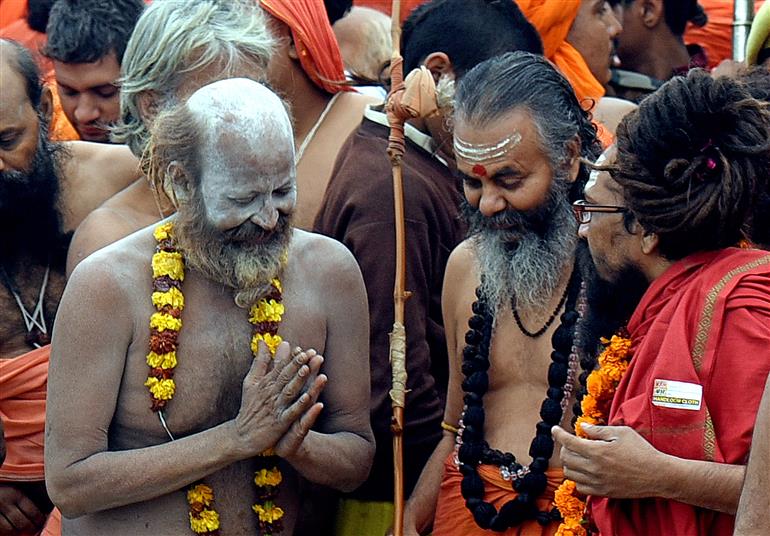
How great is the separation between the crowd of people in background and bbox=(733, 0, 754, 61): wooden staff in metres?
0.96

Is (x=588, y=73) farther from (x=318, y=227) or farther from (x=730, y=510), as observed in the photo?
(x=730, y=510)

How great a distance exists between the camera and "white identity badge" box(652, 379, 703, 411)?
10.9 ft

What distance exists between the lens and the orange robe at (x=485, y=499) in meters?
4.01

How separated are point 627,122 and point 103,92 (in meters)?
2.61

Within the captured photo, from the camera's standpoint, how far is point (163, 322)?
3.82 metres

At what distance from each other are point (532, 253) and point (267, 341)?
0.87m

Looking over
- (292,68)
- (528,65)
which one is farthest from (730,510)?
(292,68)

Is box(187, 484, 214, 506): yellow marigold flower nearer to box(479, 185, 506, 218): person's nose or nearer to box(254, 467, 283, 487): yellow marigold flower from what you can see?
box(254, 467, 283, 487): yellow marigold flower

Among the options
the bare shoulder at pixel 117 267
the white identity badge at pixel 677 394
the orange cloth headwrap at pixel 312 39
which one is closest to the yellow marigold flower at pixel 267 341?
the bare shoulder at pixel 117 267

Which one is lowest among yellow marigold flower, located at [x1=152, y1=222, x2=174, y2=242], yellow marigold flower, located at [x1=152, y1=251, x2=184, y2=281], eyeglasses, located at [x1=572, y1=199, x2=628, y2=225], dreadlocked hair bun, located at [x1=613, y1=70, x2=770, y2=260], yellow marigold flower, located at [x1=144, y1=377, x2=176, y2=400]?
yellow marigold flower, located at [x1=144, y1=377, x2=176, y2=400]

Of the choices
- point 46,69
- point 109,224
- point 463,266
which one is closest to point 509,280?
point 463,266

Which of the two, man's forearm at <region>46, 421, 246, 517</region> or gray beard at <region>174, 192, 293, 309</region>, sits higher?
gray beard at <region>174, 192, 293, 309</region>

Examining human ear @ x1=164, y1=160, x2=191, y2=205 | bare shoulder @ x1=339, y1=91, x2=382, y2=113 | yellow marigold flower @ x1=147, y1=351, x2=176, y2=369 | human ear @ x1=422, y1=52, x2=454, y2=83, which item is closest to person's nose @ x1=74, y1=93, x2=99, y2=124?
bare shoulder @ x1=339, y1=91, x2=382, y2=113

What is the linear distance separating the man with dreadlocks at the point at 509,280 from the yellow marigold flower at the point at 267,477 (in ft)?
1.82
